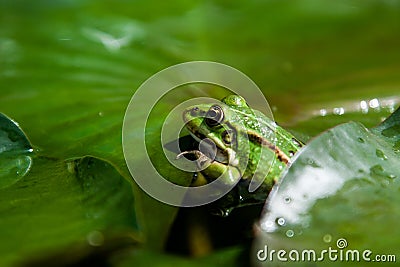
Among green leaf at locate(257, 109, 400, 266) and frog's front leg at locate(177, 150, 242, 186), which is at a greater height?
green leaf at locate(257, 109, 400, 266)

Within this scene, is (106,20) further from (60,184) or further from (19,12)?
(60,184)

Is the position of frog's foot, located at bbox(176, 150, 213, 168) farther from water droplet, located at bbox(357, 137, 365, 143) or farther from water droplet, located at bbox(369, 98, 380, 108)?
water droplet, located at bbox(369, 98, 380, 108)

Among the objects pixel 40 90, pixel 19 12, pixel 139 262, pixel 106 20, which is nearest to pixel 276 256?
pixel 139 262

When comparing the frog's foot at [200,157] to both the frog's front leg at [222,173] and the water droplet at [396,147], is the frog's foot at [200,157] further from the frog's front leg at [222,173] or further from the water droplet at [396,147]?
the water droplet at [396,147]

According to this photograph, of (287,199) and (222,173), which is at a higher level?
(287,199)

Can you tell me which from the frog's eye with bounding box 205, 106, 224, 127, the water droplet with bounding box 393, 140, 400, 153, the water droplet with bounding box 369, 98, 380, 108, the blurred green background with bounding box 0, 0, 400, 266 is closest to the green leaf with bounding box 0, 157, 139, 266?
the blurred green background with bounding box 0, 0, 400, 266

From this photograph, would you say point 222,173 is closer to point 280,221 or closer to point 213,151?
point 213,151

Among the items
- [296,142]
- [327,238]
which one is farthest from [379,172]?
[296,142]
